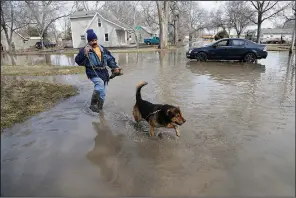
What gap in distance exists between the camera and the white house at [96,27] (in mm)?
43156

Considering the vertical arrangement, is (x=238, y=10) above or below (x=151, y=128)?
above

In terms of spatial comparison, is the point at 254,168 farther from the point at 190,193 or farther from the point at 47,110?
the point at 47,110

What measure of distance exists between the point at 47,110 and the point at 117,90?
2.87 m

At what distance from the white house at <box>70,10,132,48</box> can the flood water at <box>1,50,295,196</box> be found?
38.5 m

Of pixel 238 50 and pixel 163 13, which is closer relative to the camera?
pixel 238 50

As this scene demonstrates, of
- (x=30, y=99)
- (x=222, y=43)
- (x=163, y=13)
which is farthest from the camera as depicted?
(x=163, y=13)

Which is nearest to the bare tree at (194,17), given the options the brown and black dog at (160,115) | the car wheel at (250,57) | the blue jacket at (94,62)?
the car wheel at (250,57)

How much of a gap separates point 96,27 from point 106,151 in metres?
41.9

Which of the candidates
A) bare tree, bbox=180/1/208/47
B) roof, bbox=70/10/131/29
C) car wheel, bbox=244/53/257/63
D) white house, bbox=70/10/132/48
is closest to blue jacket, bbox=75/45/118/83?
car wheel, bbox=244/53/257/63

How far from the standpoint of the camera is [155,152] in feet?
13.8

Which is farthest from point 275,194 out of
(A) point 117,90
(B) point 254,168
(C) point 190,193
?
(A) point 117,90

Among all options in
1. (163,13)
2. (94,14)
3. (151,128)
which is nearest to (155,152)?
(151,128)

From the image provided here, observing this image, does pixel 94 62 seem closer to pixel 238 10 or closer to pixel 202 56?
pixel 202 56

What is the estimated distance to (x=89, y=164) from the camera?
3865 mm
